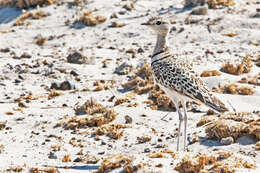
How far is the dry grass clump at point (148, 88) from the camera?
366 inches

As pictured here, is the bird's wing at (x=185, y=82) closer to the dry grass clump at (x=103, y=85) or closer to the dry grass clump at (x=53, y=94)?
the dry grass clump at (x=103, y=85)

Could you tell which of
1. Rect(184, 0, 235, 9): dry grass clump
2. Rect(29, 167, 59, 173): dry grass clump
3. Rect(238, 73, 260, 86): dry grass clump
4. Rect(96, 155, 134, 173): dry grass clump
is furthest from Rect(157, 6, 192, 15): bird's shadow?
Rect(29, 167, 59, 173): dry grass clump

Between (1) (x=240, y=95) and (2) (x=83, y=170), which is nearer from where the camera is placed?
(2) (x=83, y=170)

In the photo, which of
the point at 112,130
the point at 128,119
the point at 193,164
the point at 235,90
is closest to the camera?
the point at 193,164

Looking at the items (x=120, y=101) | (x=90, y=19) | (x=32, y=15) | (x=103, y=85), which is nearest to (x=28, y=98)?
(x=103, y=85)

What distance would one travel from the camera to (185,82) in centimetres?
659

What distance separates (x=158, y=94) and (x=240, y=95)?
5.38 ft

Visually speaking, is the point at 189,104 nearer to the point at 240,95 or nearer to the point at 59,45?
the point at 240,95

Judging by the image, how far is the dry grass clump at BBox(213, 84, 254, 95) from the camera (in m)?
9.66

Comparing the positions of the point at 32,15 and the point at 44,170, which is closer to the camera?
the point at 44,170

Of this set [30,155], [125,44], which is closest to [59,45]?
[125,44]

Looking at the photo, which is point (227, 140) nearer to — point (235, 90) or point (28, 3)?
point (235, 90)

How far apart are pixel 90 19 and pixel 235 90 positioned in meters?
7.82

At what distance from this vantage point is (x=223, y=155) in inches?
236
